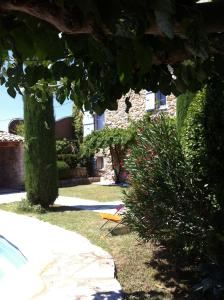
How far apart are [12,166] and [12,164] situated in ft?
0.39

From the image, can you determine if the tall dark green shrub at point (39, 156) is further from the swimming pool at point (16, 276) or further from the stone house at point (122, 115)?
the stone house at point (122, 115)

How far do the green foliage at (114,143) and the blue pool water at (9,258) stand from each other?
12.8 m

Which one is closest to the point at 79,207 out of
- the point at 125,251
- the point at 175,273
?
the point at 125,251

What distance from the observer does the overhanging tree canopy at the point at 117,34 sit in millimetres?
2100

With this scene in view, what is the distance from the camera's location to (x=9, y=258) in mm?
7879

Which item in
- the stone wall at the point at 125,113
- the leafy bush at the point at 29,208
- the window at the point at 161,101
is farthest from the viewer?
the stone wall at the point at 125,113

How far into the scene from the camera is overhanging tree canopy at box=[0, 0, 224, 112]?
6.89 ft

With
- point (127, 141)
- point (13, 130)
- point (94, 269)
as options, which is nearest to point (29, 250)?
point (94, 269)

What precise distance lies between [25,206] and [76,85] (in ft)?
32.4

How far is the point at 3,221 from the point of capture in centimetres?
1147

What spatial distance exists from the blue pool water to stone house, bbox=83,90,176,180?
12828 millimetres

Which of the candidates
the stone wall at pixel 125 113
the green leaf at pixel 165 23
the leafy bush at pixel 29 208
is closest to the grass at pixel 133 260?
the leafy bush at pixel 29 208

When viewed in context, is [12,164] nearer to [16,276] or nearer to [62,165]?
[62,165]

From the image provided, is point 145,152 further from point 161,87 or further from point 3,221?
point 3,221
